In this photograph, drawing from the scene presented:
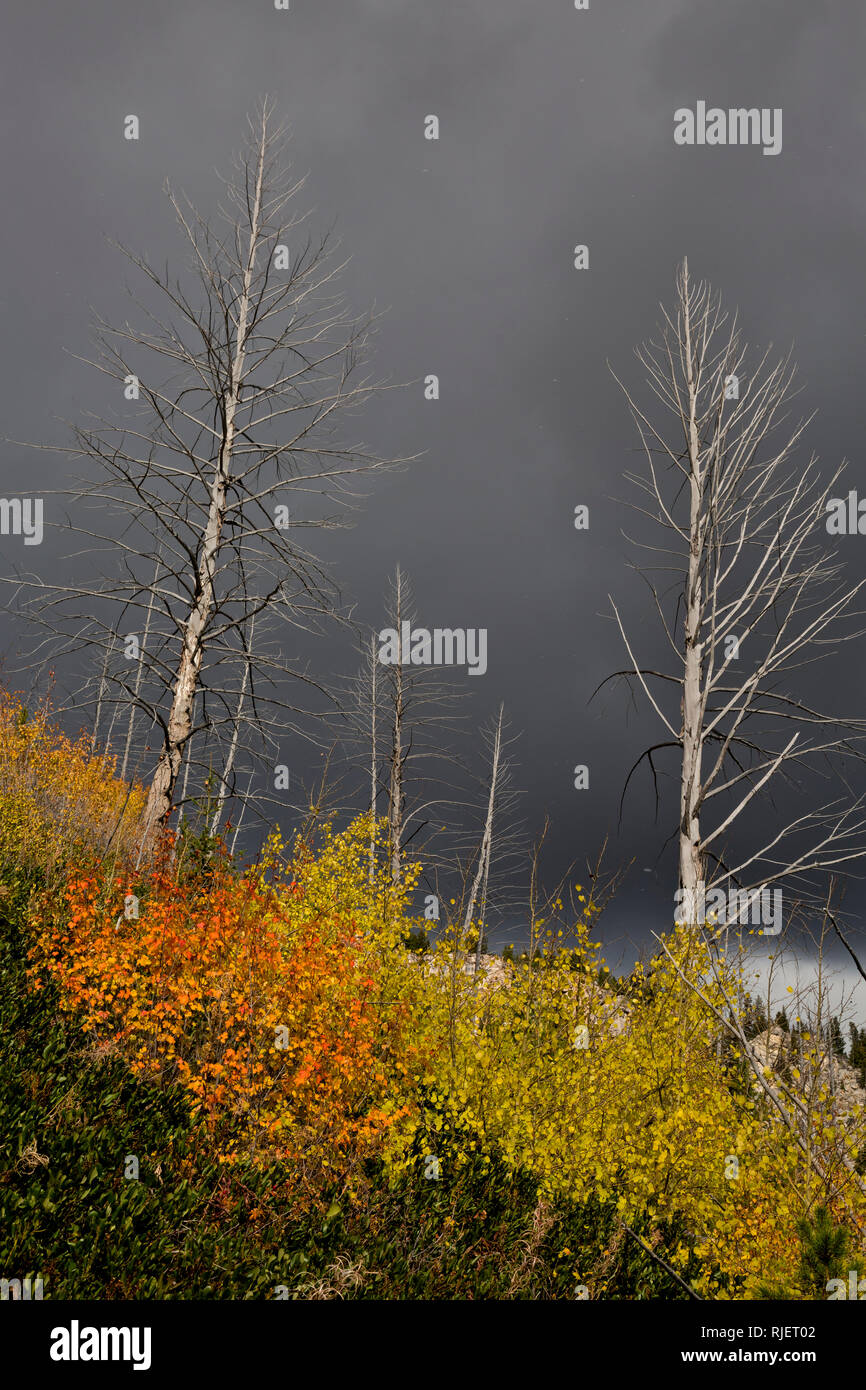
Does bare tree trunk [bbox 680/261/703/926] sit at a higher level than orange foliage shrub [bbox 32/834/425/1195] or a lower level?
higher

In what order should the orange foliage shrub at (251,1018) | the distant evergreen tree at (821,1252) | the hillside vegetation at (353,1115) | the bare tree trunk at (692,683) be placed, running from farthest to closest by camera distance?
1. the bare tree trunk at (692,683)
2. the orange foliage shrub at (251,1018)
3. the hillside vegetation at (353,1115)
4. the distant evergreen tree at (821,1252)

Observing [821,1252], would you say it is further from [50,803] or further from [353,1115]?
[50,803]

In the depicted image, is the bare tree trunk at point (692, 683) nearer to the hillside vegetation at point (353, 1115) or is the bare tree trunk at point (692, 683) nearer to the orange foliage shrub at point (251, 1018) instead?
the hillside vegetation at point (353, 1115)

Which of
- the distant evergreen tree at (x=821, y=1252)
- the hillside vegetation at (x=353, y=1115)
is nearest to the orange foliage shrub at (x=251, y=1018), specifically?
the hillside vegetation at (x=353, y=1115)

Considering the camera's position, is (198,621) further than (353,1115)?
Yes

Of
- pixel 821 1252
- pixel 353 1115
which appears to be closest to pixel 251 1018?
pixel 353 1115

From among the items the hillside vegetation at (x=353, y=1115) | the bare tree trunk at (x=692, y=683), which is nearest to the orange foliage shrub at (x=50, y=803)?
the hillside vegetation at (x=353, y=1115)

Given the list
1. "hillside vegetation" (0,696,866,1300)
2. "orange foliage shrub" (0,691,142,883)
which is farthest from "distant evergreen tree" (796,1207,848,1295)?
"orange foliage shrub" (0,691,142,883)

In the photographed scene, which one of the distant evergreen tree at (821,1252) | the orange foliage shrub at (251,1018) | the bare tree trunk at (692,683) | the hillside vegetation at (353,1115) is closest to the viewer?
the distant evergreen tree at (821,1252)

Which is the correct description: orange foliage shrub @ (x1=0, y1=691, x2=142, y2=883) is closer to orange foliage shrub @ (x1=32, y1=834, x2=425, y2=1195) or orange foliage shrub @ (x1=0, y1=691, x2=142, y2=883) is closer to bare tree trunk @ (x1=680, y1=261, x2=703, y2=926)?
orange foliage shrub @ (x1=32, y1=834, x2=425, y2=1195)

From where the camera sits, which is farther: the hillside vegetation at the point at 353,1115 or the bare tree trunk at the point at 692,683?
the bare tree trunk at the point at 692,683

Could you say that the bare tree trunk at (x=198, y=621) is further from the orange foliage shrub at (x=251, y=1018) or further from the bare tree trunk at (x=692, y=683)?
the bare tree trunk at (x=692, y=683)

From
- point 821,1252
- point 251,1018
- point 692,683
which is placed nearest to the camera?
point 821,1252

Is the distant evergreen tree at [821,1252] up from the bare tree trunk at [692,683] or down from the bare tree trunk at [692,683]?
down
